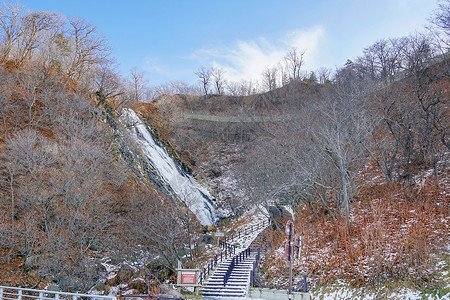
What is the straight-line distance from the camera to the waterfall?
1160 inches

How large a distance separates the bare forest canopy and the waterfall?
2.07 m

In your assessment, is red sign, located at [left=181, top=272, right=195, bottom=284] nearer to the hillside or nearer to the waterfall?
the hillside

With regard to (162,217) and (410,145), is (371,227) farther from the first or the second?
(162,217)

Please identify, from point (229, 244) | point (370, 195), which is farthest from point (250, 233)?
point (370, 195)

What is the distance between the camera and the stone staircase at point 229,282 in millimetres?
14359

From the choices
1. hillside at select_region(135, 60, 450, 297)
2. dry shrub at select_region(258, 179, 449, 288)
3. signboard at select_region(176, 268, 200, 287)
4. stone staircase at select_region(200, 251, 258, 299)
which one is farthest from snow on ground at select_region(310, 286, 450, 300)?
signboard at select_region(176, 268, 200, 287)

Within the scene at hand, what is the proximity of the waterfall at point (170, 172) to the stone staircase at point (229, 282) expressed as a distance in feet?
36.1

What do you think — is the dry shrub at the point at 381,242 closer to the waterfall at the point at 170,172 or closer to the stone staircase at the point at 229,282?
the stone staircase at the point at 229,282

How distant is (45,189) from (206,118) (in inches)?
1326

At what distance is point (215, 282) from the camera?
52.0 feet

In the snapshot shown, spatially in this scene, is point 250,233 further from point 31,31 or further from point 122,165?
point 31,31

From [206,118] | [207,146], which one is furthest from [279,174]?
[206,118]

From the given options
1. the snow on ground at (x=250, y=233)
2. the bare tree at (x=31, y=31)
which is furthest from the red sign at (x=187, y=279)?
the bare tree at (x=31, y=31)

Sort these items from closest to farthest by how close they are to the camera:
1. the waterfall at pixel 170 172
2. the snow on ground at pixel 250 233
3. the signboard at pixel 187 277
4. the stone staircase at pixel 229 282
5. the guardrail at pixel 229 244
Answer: the signboard at pixel 187 277, the stone staircase at pixel 229 282, the guardrail at pixel 229 244, the snow on ground at pixel 250 233, the waterfall at pixel 170 172
